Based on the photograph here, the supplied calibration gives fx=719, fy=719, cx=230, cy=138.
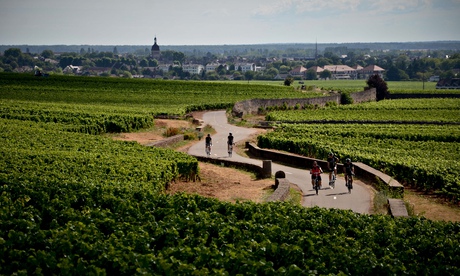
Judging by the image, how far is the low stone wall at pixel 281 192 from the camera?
24720 millimetres

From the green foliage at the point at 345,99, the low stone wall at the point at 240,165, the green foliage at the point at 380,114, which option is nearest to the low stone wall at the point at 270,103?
the green foliage at the point at 345,99

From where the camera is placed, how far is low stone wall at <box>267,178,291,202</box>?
2472 cm

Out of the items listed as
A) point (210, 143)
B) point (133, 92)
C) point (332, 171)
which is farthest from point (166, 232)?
point (133, 92)

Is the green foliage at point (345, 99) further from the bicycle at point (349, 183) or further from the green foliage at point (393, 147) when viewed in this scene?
the bicycle at point (349, 183)

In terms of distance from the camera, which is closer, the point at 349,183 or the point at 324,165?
the point at 349,183

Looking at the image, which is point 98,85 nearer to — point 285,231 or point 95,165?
point 95,165

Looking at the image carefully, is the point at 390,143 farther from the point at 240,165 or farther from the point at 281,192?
the point at 281,192

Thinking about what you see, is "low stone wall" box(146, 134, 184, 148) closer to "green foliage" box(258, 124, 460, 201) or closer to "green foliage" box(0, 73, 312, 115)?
"green foliage" box(258, 124, 460, 201)

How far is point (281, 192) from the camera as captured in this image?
25.5 m

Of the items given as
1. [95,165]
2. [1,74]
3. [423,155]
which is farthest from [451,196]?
[1,74]

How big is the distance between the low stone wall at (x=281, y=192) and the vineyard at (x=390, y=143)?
20.3 ft

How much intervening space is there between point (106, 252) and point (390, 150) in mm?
24732

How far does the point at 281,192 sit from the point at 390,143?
671 inches

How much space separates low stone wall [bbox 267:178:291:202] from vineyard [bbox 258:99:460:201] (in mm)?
6178
